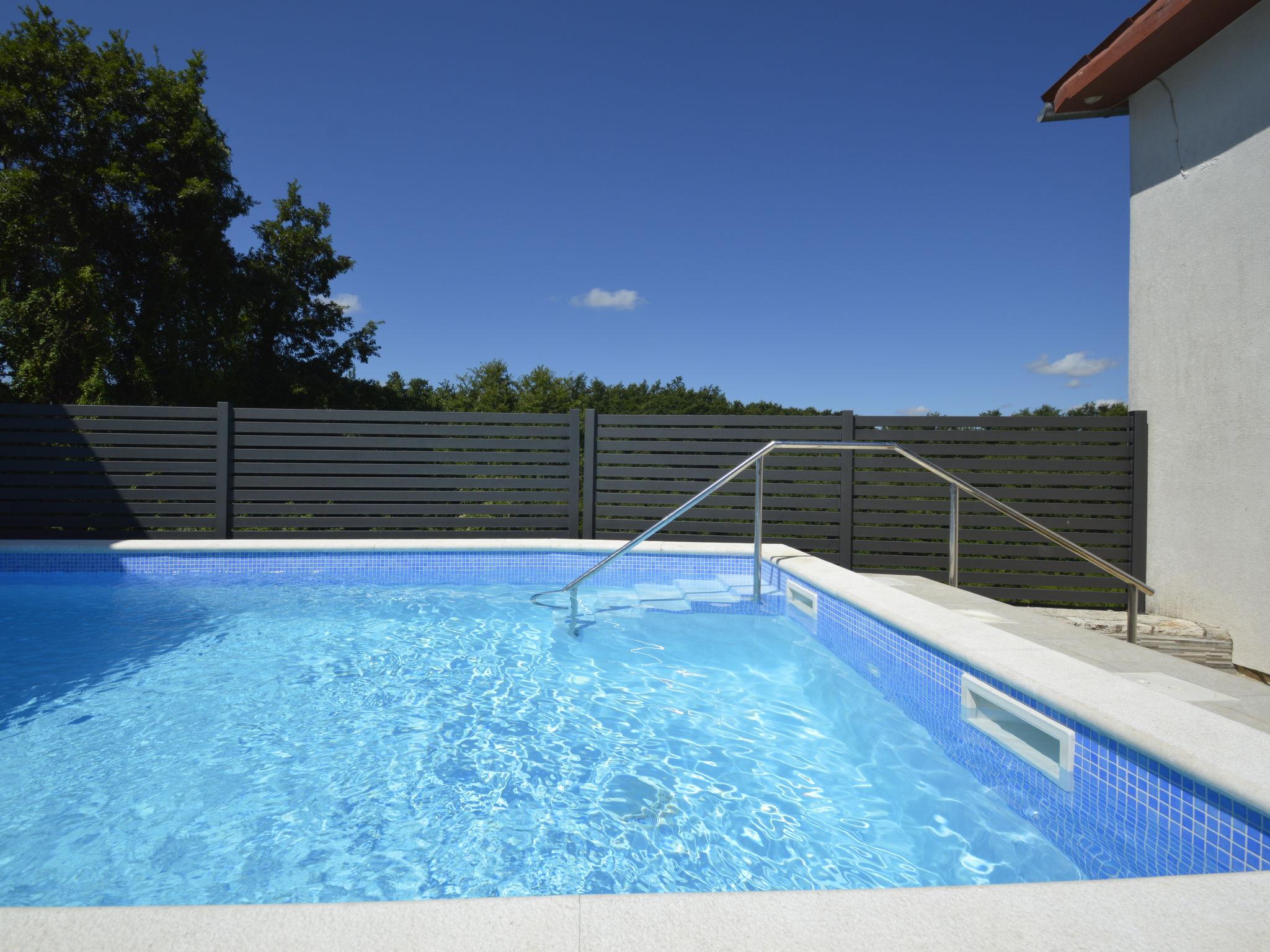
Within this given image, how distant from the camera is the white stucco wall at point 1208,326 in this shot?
14.8 ft

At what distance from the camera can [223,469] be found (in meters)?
7.23

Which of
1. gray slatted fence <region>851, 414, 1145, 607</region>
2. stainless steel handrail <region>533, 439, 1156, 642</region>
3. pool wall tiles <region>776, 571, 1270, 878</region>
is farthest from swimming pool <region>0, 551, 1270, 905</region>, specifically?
gray slatted fence <region>851, 414, 1145, 607</region>

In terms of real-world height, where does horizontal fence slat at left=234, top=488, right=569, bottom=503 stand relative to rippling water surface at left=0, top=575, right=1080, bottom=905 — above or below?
above

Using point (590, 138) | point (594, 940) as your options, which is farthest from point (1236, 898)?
point (590, 138)

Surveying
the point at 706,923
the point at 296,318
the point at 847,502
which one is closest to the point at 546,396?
the point at 296,318

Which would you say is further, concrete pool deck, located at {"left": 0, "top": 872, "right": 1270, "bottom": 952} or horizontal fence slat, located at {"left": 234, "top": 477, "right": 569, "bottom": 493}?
horizontal fence slat, located at {"left": 234, "top": 477, "right": 569, "bottom": 493}

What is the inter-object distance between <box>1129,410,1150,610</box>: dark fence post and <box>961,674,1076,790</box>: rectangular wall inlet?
4309mm

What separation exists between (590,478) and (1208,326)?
5456 mm

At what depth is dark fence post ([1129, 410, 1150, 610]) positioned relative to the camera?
18.8ft

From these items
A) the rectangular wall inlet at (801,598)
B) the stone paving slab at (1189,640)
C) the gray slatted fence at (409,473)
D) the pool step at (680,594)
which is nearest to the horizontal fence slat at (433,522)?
the gray slatted fence at (409,473)

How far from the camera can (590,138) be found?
1329 cm

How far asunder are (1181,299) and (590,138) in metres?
Answer: 11.0

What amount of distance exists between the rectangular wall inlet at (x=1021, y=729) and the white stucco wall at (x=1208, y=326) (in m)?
3.36

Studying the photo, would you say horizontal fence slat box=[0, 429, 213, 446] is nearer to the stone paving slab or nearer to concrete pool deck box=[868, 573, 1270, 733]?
concrete pool deck box=[868, 573, 1270, 733]
